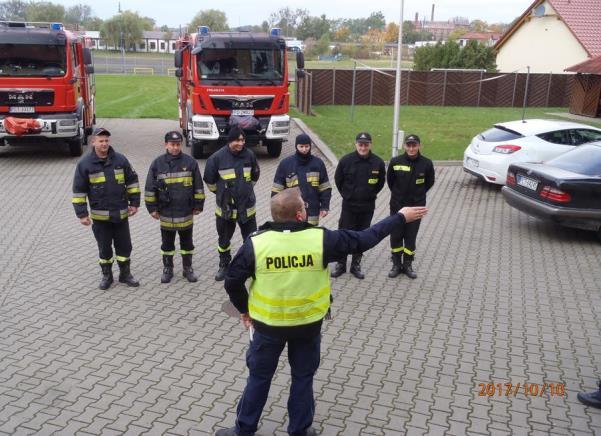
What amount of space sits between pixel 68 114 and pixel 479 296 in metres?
10.7

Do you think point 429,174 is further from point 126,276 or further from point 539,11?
point 539,11

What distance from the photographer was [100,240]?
7242 millimetres

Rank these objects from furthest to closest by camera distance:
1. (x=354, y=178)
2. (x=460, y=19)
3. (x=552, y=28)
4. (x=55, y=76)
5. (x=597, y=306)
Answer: (x=460, y=19)
(x=552, y=28)
(x=55, y=76)
(x=354, y=178)
(x=597, y=306)

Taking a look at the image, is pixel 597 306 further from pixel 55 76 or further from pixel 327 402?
pixel 55 76

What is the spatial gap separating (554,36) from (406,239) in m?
30.5

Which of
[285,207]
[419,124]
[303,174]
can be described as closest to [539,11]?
[419,124]

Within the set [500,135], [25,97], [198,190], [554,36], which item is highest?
[554,36]

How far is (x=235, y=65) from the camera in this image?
14430mm

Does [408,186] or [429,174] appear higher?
[429,174]

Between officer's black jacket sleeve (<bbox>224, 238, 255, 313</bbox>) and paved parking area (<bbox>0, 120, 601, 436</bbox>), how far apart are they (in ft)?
3.52

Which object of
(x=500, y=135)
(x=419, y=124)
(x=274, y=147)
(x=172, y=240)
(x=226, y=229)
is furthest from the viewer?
(x=419, y=124)

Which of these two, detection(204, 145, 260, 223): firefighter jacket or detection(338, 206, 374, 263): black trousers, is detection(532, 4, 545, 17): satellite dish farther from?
detection(204, 145, 260, 223): firefighter jacket

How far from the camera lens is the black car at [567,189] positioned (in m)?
9.12

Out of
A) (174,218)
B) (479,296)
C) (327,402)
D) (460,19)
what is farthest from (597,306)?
(460,19)
